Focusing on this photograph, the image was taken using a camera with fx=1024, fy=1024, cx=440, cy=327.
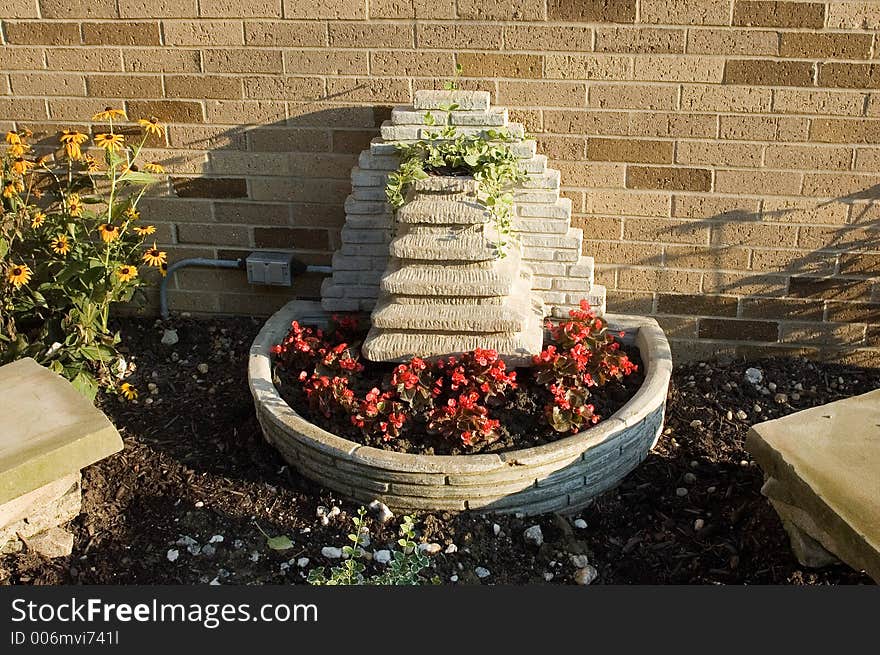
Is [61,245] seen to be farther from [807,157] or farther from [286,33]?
[807,157]

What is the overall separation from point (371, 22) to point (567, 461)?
192cm

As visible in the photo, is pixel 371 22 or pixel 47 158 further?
pixel 47 158

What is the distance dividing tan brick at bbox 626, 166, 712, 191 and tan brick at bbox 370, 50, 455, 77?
867 millimetres

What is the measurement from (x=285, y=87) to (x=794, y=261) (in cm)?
224

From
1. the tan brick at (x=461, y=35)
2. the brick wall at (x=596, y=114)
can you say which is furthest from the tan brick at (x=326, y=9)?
the tan brick at (x=461, y=35)

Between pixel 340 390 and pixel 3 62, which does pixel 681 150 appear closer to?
pixel 340 390

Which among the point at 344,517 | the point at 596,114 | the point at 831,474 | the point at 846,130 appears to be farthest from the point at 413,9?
the point at 831,474

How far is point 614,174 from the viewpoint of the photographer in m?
4.22

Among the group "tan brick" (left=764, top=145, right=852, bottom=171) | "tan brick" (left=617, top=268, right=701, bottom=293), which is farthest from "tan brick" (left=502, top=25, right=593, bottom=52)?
"tan brick" (left=617, top=268, right=701, bottom=293)

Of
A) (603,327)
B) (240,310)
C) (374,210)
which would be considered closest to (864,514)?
(603,327)

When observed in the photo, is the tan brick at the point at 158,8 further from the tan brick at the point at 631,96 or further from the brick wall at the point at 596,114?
the tan brick at the point at 631,96

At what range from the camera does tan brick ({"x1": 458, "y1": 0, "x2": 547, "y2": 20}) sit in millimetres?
3998

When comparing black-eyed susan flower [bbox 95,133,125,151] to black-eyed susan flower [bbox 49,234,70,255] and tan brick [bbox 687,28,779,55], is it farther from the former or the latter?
tan brick [bbox 687,28,779,55]

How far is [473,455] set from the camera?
3484 millimetres
